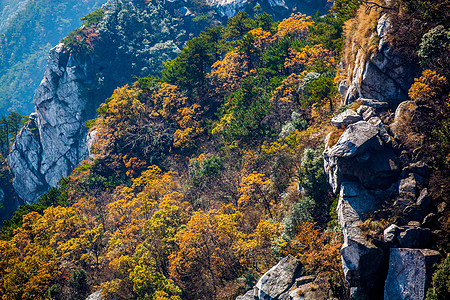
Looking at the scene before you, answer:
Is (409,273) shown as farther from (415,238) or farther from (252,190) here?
(252,190)

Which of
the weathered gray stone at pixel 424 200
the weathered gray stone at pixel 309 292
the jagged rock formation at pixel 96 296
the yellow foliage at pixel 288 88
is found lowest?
the weathered gray stone at pixel 309 292

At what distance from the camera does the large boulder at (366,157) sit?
18.8 meters

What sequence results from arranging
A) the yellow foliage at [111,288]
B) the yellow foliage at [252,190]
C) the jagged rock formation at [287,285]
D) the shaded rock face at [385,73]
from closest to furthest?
the jagged rock formation at [287,285], the shaded rock face at [385,73], the yellow foliage at [111,288], the yellow foliage at [252,190]

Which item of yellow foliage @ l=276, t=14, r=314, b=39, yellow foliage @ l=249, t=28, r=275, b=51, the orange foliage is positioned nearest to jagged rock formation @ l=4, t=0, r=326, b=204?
yellow foliage @ l=276, t=14, r=314, b=39

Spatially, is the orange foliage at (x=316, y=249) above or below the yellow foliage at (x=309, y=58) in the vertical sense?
below

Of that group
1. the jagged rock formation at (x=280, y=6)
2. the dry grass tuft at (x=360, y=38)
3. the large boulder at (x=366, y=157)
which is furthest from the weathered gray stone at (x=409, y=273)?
the jagged rock formation at (x=280, y=6)

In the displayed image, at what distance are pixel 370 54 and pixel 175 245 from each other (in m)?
22.0

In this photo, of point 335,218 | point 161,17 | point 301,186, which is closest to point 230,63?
point 301,186

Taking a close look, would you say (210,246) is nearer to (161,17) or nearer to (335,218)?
(335,218)

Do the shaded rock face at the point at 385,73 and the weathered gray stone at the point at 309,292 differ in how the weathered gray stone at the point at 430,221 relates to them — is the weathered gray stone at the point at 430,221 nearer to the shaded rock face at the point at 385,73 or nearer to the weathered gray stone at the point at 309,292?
the weathered gray stone at the point at 309,292

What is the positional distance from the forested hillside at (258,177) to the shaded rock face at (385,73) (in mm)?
211

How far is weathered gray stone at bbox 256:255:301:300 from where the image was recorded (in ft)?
65.7

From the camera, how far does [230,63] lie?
50.7 meters

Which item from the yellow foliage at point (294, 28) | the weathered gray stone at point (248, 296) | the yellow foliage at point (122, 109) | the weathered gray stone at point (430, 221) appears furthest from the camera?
the yellow foliage at point (122, 109)
